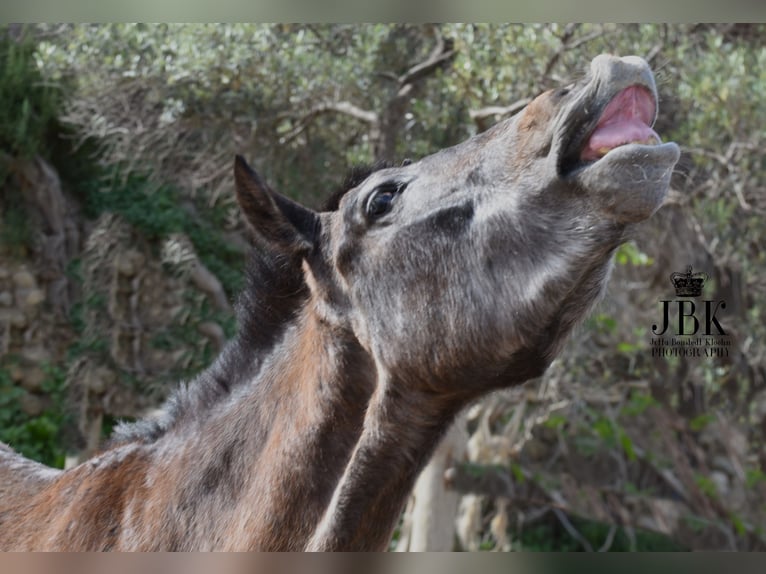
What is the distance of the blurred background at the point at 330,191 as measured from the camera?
448cm

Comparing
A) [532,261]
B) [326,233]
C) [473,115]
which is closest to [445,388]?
[532,261]

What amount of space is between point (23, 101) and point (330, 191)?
198 centimetres

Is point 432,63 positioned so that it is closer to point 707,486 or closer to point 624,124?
point 707,486

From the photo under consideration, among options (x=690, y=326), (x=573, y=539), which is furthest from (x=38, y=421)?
(x=573, y=539)

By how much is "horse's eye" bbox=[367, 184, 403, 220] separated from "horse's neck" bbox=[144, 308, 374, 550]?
21 cm

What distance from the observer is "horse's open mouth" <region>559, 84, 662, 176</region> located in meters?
→ 1.33

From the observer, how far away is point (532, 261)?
1.37 meters

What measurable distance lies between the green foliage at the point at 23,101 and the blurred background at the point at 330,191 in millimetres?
16

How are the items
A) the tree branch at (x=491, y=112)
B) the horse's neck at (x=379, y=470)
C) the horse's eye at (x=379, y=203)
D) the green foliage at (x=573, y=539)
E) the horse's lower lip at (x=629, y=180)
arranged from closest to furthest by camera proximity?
the horse's lower lip at (x=629, y=180) < the horse's neck at (x=379, y=470) < the horse's eye at (x=379, y=203) < the tree branch at (x=491, y=112) < the green foliage at (x=573, y=539)

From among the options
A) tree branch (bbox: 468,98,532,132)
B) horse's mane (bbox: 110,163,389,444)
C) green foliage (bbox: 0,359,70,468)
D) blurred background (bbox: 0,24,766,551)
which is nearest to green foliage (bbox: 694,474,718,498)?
blurred background (bbox: 0,24,766,551)

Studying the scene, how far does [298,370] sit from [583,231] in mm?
551

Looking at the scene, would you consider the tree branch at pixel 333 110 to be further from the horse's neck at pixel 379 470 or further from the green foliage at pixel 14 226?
the horse's neck at pixel 379 470

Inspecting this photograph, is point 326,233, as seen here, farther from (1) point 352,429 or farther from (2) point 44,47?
(2) point 44,47

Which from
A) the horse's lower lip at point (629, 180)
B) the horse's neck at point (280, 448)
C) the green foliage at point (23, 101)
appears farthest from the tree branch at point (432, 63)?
Answer: the horse's lower lip at point (629, 180)
